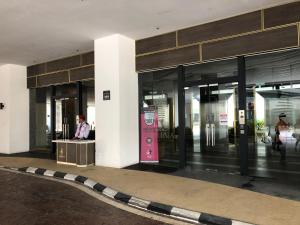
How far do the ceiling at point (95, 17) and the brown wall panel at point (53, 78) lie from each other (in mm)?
1734

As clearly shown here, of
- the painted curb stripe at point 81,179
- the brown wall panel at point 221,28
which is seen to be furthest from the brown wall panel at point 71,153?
the brown wall panel at point 221,28

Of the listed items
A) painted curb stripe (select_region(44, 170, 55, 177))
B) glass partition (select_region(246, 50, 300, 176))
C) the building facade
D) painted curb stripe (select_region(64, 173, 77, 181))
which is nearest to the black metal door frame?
the building facade

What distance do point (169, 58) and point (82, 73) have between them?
11.0ft

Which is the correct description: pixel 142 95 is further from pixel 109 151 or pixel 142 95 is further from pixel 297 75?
pixel 297 75

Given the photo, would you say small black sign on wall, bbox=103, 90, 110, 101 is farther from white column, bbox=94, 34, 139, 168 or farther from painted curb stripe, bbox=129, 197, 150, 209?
painted curb stripe, bbox=129, 197, 150, 209

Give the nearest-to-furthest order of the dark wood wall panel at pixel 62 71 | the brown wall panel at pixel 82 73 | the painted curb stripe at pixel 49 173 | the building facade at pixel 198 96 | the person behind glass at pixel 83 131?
the building facade at pixel 198 96
the painted curb stripe at pixel 49 173
the person behind glass at pixel 83 131
the brown wall panel at pixel 82 73
the dark wood wall panel at pixel 62 71

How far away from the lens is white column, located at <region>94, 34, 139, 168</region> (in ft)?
26.0

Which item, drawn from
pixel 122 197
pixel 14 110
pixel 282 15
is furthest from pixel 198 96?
pixel 14 110

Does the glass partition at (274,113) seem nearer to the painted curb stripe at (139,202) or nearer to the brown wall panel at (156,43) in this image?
the brown wall panel at (156,43)

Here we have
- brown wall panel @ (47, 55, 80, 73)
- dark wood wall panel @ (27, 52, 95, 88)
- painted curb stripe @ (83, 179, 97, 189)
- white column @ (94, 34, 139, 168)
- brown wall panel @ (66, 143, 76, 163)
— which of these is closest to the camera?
painted curb stripe @ (83, 179, 97, 189)

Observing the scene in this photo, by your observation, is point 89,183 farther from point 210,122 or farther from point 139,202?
point 210,122

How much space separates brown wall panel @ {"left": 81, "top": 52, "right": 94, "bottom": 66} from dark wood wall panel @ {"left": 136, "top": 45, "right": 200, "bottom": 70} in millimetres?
1868

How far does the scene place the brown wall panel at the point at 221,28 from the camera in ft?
21.4

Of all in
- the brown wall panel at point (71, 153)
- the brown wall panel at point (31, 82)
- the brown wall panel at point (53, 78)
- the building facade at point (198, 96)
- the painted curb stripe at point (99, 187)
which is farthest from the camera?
the brown wall panel at point (31, 82)
